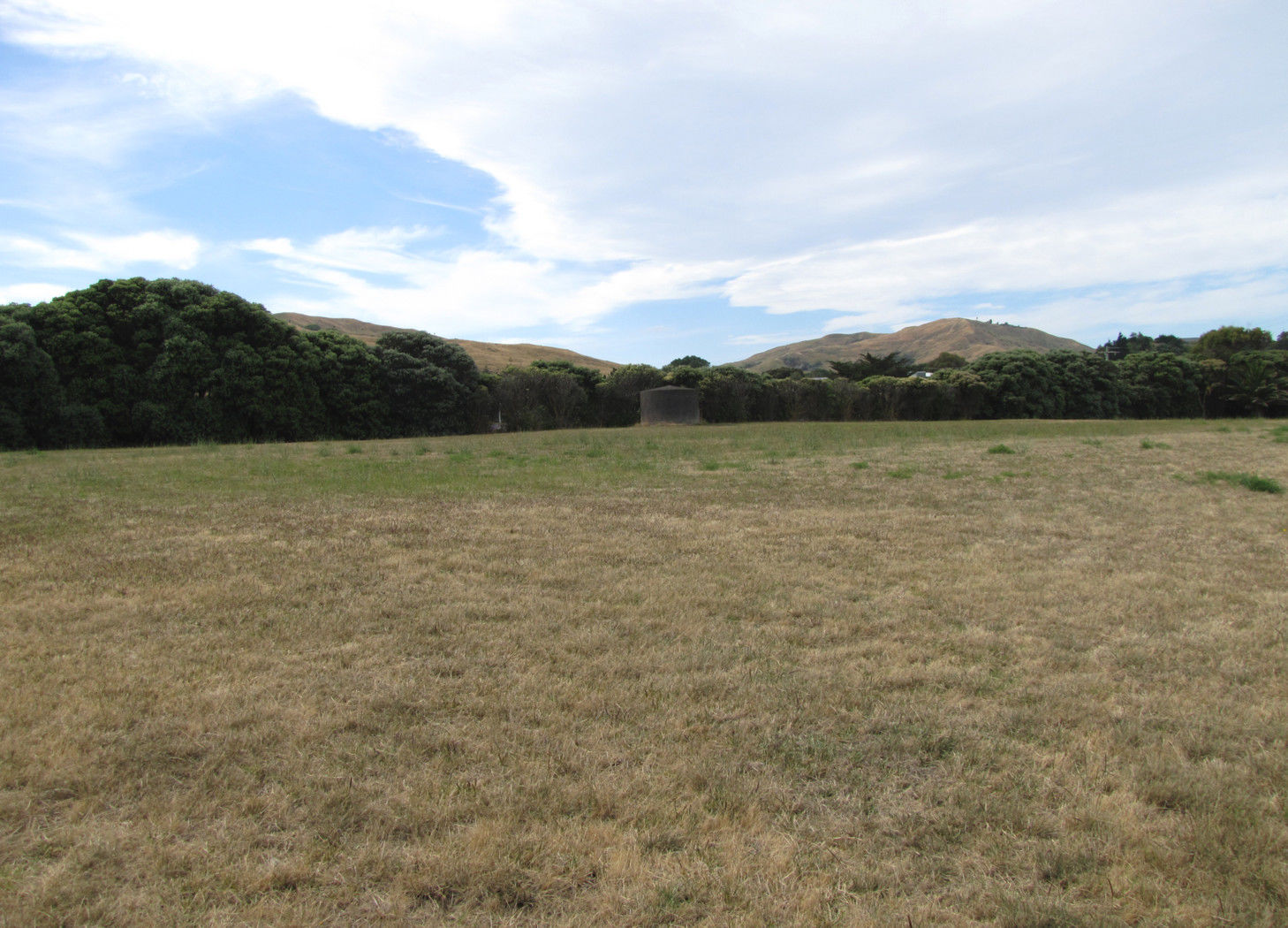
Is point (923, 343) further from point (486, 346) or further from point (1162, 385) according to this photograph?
point (1162, 385)

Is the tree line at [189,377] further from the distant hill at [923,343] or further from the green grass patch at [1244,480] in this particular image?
the distant hill at [923,343]

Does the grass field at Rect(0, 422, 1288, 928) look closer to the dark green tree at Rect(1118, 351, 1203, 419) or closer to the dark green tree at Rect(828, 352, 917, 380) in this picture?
the dark green tree at Rect(1118, 351, 1203, 419)

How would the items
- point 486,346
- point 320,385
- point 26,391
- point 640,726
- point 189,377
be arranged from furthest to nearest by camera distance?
point 486,346
point 320,385
point 189,377
point 26,391
point 640,726

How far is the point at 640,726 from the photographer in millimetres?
2652

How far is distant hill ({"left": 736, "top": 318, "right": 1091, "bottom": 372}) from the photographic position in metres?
144

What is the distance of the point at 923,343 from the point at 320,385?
148619 millimetres

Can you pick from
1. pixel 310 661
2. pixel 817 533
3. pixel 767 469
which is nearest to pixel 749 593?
pixel 817 533

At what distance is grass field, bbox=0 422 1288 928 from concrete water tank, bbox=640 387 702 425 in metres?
Result: 21.2

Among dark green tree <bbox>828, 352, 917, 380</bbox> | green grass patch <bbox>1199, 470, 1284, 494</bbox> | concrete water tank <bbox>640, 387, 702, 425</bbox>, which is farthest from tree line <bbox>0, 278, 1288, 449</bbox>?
green grass patch <bbox>1199, 470, 1284, 494</bbox>

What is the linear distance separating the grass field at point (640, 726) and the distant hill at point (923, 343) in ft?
442

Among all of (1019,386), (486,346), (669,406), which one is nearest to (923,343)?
(486,346)

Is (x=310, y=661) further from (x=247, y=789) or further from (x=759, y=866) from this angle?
(x=759, y=866)

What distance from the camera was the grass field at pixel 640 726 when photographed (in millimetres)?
1842

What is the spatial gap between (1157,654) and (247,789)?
3609 millimetres
